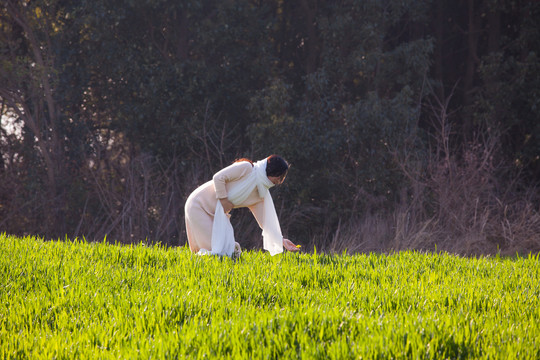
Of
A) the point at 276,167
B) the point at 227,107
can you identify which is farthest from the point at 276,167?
the point at 227,107

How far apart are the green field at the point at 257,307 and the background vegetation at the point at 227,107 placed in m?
9.04

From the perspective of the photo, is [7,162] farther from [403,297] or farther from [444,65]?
[403,297]

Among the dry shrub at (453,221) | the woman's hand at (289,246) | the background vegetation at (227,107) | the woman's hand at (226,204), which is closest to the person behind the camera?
the woman's hand at (289,246)

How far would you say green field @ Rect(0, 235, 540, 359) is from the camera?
400cm

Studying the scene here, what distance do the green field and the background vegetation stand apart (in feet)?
29.7

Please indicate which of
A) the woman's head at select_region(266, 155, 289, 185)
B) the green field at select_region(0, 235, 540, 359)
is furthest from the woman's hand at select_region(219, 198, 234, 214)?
the green field at select_region(0, 235, 540, 359)

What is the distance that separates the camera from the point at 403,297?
5.32 m

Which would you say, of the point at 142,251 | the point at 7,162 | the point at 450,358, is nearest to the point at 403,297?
the point at 450,358

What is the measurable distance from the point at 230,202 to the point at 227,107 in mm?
11056

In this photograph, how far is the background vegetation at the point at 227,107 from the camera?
1684 centimetres

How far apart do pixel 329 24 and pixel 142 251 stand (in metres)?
12.3

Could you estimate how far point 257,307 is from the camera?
5137 mm

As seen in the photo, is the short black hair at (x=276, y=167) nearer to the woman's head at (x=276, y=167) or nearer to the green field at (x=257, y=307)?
the woman's head at (x=276, y=167)

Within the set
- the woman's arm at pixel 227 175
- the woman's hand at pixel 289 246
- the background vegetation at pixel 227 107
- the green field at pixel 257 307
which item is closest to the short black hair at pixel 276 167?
the woman's arm at pixel 227 175
